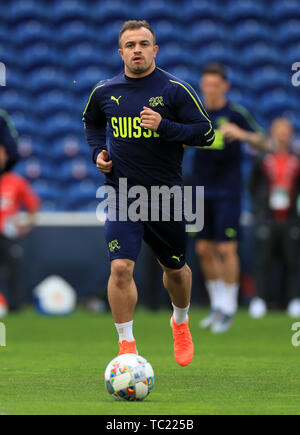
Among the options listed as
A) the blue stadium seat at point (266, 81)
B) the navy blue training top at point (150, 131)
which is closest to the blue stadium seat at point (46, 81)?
the blue stadium seat at point (266, 81)

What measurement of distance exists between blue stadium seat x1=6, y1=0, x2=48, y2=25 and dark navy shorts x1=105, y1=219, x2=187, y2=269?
34.9 ft

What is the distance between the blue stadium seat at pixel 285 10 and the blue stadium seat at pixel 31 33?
12.4ft

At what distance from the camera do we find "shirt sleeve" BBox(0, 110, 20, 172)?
823cm

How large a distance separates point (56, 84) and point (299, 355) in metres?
9.18

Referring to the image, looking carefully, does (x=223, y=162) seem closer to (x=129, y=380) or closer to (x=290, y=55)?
(x=129, y=380)

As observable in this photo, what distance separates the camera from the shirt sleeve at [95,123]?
212 inches

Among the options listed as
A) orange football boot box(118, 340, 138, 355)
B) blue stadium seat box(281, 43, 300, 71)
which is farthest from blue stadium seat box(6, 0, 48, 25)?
orange football boot box(118, 340, 138, 355)

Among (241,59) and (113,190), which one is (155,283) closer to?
(241,59)

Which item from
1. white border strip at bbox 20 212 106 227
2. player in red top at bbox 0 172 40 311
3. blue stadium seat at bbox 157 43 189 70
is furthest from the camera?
blue stadium seat at bbox 157 43 189 70

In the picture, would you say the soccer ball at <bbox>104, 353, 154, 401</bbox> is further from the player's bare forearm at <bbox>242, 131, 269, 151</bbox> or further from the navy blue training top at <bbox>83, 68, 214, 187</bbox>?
the player's bare forearm at <bbox>242, 131, 269, 151</bbox>

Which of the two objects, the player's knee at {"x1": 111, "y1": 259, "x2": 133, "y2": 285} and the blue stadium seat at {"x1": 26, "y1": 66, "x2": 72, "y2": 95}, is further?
the blue stadium seat at {"x1": 26, "y1": 66, "x2": 72, "y2": 95}

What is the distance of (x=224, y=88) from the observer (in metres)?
8.67

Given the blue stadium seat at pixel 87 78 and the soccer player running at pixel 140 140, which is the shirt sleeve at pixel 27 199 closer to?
the blue stadium seat at pixel 87 78
